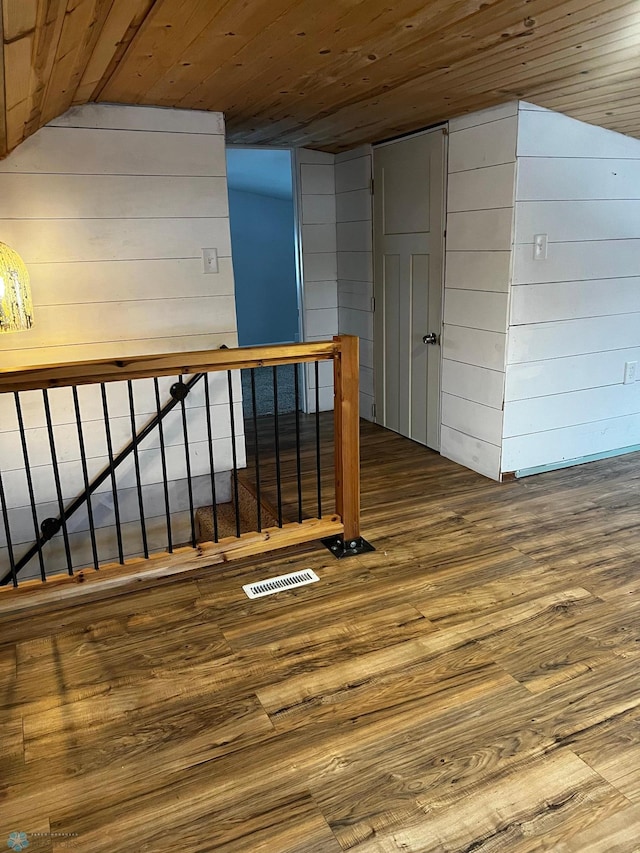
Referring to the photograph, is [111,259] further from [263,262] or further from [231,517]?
[263,262]

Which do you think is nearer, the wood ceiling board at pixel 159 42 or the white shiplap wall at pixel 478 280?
the wood ceiling board at pixel 159 42

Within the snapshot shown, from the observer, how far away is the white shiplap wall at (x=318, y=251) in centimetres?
509

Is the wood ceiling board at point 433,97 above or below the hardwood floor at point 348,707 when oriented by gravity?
above

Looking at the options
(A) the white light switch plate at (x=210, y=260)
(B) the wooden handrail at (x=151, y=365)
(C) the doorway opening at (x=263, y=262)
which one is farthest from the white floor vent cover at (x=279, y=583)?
(C) the doorway opening at (x=263, y=262)

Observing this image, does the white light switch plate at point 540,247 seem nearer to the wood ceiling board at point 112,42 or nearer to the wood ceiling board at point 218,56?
the wood ceiling board at point 218,56

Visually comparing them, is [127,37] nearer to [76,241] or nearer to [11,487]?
[76,241]

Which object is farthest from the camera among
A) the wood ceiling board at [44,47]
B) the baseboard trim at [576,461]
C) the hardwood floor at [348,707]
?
the baseboard trim at [576,461]

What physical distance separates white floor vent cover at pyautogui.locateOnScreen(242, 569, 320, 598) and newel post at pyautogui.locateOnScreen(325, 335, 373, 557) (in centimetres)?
25

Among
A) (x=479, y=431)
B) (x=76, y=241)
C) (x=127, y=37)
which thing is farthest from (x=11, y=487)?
(x=479, y=431)

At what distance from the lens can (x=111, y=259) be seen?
11.4 ft

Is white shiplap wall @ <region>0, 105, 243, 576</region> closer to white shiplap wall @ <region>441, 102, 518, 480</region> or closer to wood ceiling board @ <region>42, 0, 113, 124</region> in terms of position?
wood ceiling board @ <region>42, 0, 113, 124</region>

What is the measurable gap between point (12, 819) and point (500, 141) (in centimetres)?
360

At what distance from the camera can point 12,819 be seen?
165cm

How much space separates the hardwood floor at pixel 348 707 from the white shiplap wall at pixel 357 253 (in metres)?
2.36
